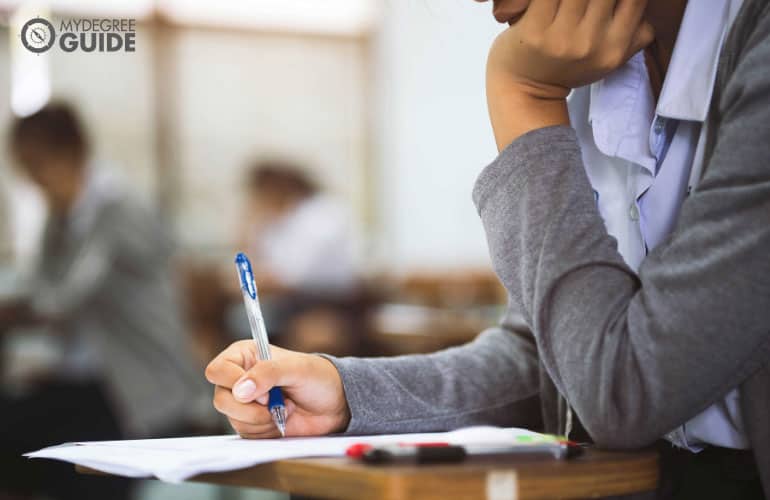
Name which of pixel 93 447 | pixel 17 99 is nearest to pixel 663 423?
pixel 93 447

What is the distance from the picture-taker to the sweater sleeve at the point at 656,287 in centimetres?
70

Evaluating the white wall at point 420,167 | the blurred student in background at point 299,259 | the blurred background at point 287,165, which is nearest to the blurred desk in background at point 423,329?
the blurred background at point 287,165

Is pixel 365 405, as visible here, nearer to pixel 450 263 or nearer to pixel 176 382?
pixel 176 382

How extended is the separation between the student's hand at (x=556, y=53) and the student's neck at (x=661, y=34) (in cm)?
8

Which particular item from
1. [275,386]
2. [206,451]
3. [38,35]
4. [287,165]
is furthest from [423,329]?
[206,451]

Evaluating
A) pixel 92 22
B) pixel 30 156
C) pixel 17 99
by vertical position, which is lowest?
pixel 92 22

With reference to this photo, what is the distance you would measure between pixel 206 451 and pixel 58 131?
2.94 meters

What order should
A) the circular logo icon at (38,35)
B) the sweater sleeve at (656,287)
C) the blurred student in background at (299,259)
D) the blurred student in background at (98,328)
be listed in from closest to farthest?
Answer: 1. the sweater sleeve at (656,287)
2. the circular logo icon at (38,35)
3. the blurred student in background at (98,328)
4. the blurred student in background at (299,259)

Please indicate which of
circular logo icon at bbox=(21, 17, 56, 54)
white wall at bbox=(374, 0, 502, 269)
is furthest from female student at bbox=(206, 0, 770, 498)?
white wall at bbox=(374, 0, 502, 269)

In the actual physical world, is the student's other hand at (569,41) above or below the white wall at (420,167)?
below

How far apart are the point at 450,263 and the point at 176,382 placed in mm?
3755

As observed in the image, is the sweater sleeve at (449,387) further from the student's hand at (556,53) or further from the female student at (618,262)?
the student's hand at (556,53)

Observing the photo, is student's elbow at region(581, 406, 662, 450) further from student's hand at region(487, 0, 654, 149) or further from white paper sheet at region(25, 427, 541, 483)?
student's hand at region(487, 0, 654, 149)

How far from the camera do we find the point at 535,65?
2.76 feet
